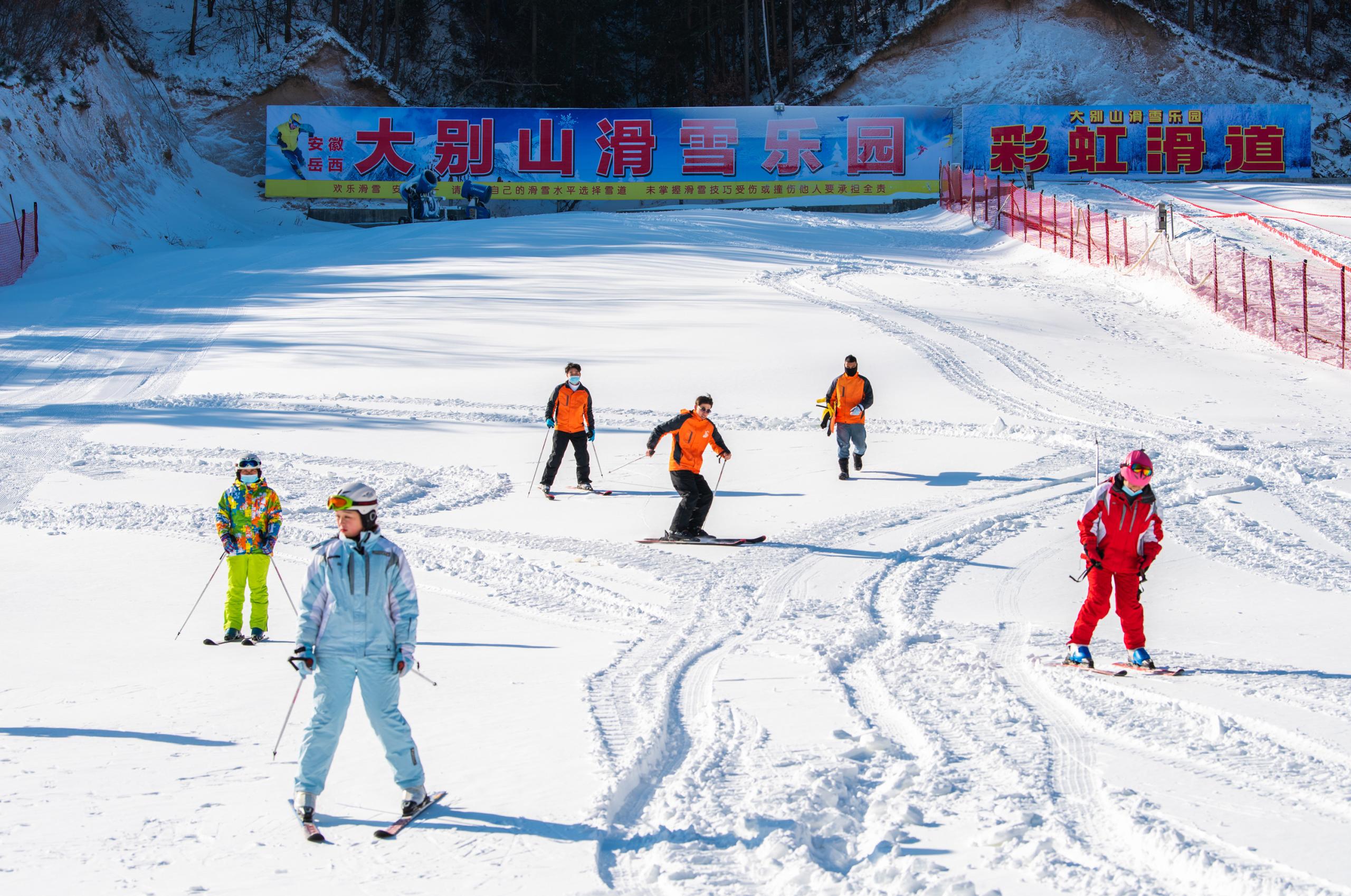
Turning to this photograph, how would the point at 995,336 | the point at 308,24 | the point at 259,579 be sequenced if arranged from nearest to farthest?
the point at 259,579 → the point at 995,336 → the point at 308,24

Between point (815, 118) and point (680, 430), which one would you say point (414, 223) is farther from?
point (680, 430)

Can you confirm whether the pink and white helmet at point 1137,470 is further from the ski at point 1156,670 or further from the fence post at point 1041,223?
the fence post at point 1041,223

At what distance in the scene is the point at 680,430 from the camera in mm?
10812

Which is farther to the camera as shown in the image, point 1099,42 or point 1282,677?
point 1099,42

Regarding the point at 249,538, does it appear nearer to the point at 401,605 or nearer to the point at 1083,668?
the point at 401,605

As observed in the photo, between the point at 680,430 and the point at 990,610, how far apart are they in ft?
11.3

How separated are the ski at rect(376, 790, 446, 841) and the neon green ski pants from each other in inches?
133

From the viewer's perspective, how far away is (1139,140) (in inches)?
1512

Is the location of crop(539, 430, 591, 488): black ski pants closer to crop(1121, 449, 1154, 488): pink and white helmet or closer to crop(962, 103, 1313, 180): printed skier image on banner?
crop(1121, 449, 1154, 488): pink and white helmet

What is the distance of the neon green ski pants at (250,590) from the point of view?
795 centimetres

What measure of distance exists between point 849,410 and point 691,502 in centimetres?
298

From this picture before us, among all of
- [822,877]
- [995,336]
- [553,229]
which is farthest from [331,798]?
[553,229]

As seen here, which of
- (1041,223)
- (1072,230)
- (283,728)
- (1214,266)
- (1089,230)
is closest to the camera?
(283,728)

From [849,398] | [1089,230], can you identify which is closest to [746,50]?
[1089,230]
